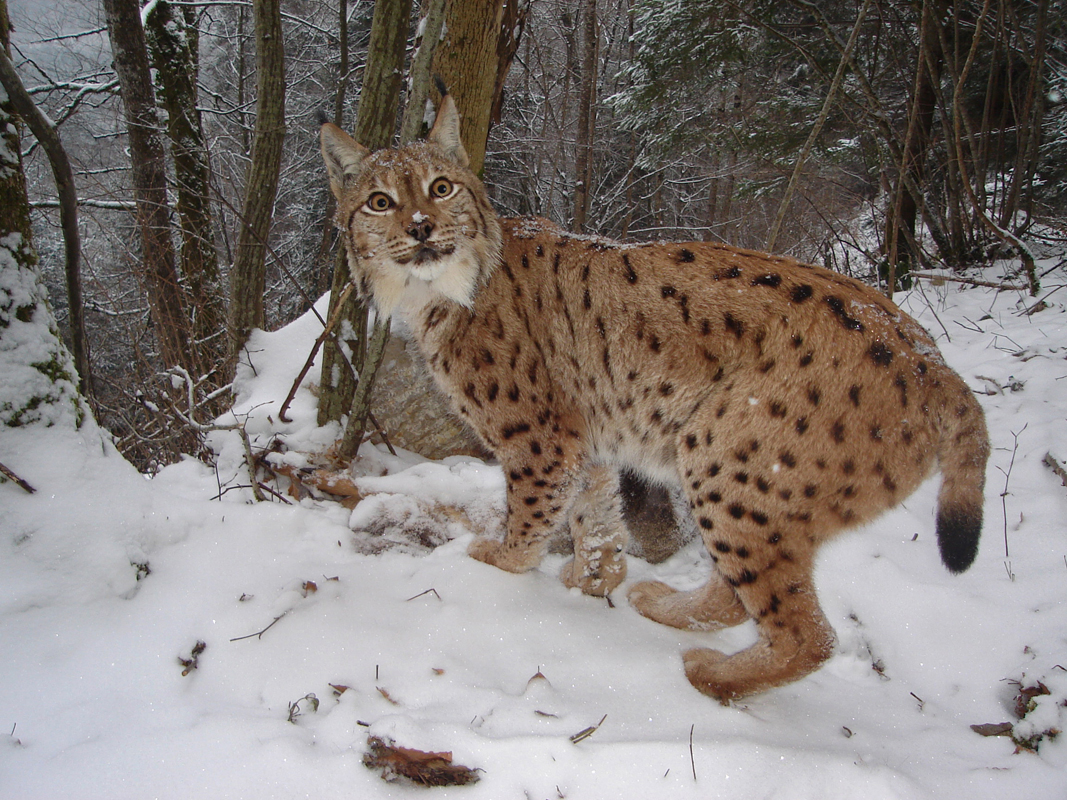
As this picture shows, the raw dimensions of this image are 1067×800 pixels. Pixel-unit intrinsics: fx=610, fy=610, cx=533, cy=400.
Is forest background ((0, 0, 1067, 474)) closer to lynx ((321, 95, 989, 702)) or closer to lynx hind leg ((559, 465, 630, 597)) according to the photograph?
lynx ((321, 95, 989, 702))

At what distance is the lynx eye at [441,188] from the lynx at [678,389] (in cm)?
1

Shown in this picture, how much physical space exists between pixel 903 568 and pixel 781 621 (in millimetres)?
1197

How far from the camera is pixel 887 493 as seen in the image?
232 cm

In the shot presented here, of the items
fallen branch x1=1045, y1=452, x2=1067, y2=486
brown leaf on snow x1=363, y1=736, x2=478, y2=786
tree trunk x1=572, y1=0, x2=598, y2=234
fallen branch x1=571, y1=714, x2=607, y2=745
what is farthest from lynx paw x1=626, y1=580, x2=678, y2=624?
tree trunk x1=572, y1=0, x2=598, y2=234

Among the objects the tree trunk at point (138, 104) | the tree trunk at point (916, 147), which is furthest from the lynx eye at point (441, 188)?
the tree trunk at point (138, 104)

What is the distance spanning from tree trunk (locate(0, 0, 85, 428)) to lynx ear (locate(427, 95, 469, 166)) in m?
1.75

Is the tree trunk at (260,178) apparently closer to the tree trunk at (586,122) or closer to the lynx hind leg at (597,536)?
the lynx hind leg at (597,536)

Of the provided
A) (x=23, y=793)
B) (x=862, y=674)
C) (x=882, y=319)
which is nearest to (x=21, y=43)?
(x=23, y=793)

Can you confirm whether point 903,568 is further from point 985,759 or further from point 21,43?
point 21,43

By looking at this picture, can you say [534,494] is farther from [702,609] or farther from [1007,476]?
[1007,476]

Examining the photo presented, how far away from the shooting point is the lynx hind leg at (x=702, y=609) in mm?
2885

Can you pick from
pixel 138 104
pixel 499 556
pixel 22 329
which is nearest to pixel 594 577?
pixel 499 556

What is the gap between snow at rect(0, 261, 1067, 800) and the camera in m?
1.82

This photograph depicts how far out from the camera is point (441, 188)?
9.86 feet
